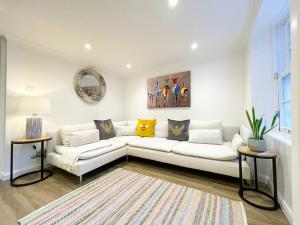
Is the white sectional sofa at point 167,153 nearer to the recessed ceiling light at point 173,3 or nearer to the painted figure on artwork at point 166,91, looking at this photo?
the painted figure on artwork at point 166,91

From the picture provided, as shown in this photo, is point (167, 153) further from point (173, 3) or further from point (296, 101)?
point (173, 3)

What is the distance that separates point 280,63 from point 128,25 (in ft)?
7.01

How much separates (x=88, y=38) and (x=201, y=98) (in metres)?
2.53

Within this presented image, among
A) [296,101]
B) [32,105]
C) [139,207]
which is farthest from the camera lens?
[32,105]

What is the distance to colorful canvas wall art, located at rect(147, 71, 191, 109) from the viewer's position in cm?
320

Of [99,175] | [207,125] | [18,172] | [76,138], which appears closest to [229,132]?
[207,125]

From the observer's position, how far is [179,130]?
9.33 ft

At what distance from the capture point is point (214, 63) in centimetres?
293

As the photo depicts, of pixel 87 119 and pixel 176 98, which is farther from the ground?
pixel 176 98

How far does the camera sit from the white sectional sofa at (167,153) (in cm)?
188

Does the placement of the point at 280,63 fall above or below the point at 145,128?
above

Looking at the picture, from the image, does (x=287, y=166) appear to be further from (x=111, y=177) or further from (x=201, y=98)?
(x=111, y=177)

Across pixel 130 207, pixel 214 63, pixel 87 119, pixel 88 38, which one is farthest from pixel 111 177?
pixel 214 63

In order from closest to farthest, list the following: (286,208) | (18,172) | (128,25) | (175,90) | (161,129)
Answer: (286,208) < (128,25) < (18,172) < (161,129) < (175,90)
